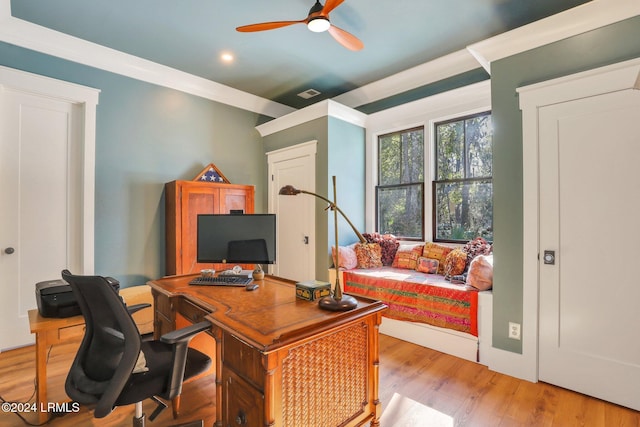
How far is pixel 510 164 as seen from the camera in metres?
2.45

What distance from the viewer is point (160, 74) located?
352 centimetres

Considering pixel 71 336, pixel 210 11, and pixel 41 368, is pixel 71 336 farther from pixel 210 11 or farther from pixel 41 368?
pixel 210 11

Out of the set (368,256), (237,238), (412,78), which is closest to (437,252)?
(368,256)

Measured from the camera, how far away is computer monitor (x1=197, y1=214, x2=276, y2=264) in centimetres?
220

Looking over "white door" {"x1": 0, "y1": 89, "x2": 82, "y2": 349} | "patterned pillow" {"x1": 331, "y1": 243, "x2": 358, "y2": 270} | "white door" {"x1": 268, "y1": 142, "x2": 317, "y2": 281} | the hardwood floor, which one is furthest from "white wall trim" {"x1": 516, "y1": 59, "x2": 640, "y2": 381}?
"white door" {"x1": 0, "y1": 89, "x2": 82, "y2": 349}

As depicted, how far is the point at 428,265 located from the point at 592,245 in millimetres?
1514

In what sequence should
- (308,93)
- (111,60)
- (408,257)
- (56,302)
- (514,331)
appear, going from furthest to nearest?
(308,93) < (408,257) < (111,60) < (514,331) < (56,302)

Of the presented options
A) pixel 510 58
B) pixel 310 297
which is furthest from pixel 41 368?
pixel 510 58

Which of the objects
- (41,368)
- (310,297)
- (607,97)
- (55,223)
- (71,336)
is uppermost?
(607,97)

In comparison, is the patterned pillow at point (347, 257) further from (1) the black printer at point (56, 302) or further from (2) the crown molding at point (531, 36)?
(1) the black printer at point (56, 302)

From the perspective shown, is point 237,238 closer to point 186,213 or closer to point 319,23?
point 186,213

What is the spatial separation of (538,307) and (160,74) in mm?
4407

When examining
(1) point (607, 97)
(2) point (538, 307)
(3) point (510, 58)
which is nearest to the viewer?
(1) point (607, 97)

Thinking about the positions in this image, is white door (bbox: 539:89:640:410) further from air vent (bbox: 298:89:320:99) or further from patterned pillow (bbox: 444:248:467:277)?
air vent (bbox: 298:89:320:99)
